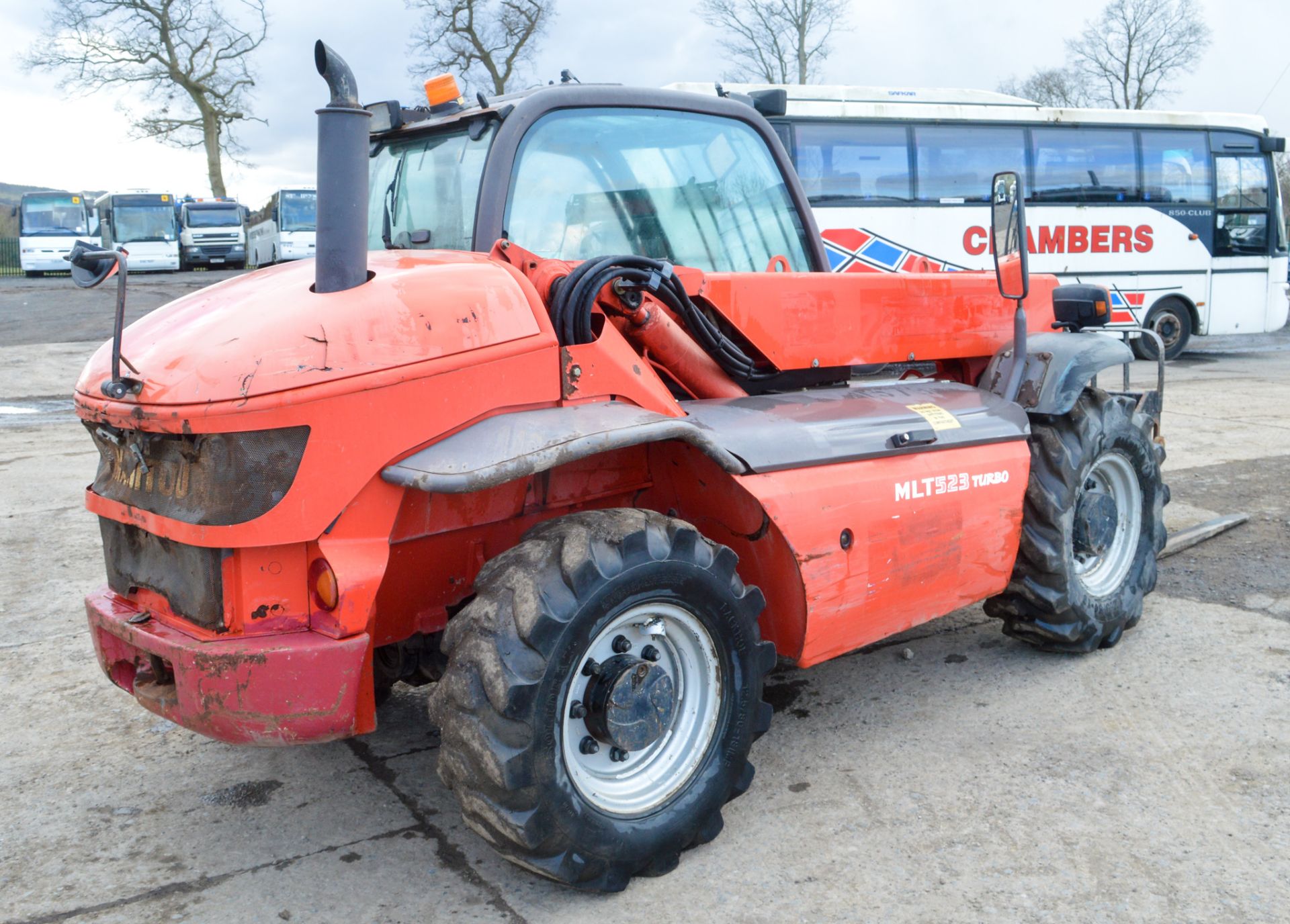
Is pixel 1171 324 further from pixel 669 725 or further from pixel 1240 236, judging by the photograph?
pixel 669 725

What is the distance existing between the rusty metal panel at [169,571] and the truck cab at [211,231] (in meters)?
34.5

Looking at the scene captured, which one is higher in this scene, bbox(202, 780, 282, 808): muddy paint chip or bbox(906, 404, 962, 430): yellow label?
bbox(906, 404, 962, 430): yellow label

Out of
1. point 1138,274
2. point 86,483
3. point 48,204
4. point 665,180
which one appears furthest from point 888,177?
point 48,204

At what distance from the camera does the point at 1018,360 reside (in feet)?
15.2

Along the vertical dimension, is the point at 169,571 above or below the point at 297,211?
below

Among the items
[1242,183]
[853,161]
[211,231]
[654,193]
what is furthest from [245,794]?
[211,231]

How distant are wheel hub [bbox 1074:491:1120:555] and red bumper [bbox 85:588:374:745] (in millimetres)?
3117

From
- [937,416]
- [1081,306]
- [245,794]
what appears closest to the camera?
[245,794]

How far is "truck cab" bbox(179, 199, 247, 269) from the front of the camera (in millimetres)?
34875

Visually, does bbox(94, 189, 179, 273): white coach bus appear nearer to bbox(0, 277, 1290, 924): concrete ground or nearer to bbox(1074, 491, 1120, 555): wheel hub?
bbox(0, 277, 1290, 924): concrete ground

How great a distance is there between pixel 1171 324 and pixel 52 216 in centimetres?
3186

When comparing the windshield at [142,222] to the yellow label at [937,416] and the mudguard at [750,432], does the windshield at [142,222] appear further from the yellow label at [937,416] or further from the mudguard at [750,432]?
the yellow label at [937,416]

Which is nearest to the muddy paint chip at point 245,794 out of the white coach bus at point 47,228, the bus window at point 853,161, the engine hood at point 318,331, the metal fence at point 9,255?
the engine hood at point 318,331

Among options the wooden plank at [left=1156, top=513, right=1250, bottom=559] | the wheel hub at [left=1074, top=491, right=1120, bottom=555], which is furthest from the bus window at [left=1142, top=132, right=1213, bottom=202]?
the wheel hub at [left=1074, top=491, right=1120, bottom=555]
